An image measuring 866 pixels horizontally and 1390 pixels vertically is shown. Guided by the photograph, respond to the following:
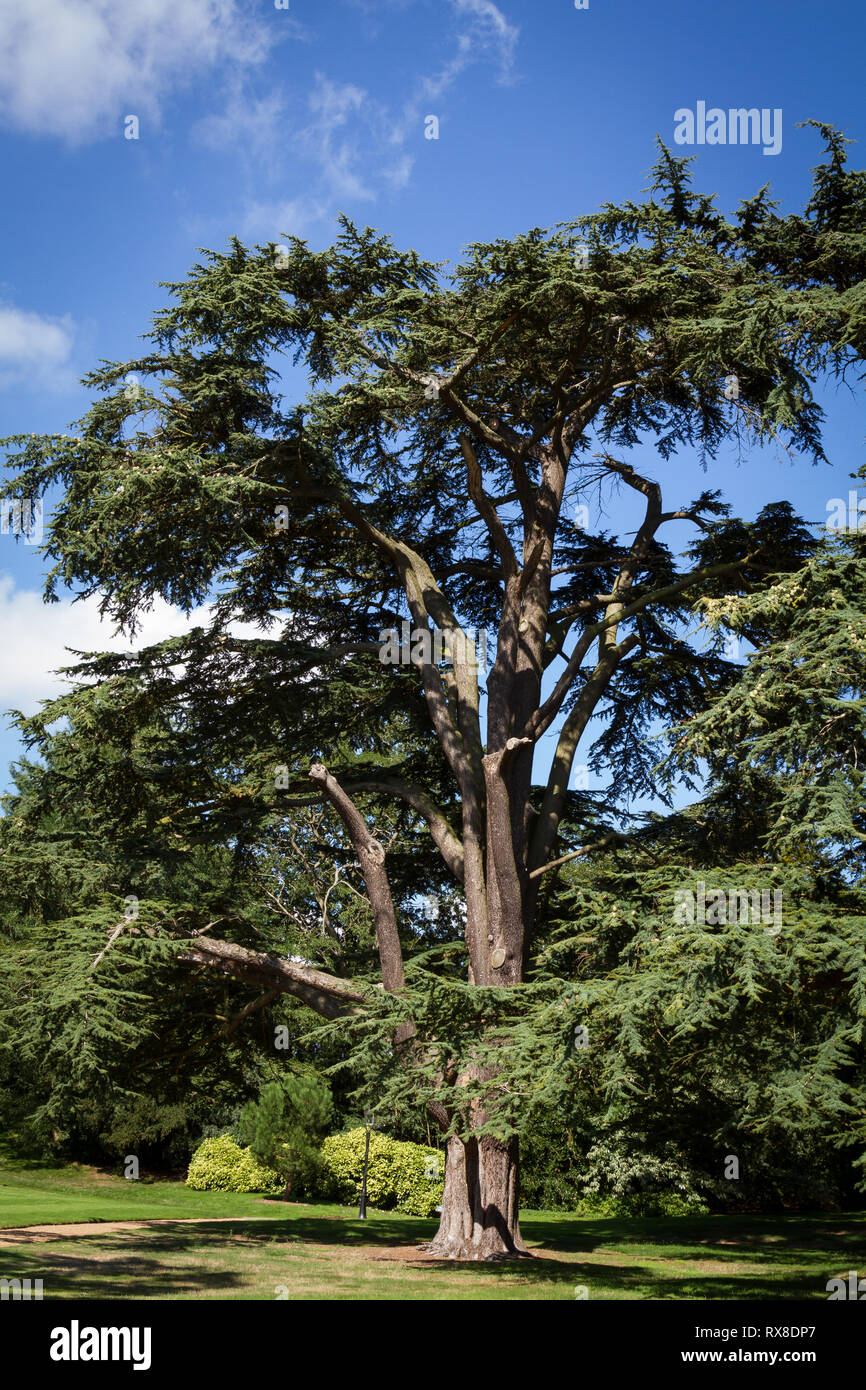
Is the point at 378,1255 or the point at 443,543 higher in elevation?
the point at 443,543

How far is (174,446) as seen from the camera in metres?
13.3

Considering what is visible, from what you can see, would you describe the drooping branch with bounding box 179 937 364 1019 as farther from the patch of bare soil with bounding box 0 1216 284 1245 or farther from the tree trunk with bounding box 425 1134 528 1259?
the patch of bare soil with bounding box 0 1216 284 1245

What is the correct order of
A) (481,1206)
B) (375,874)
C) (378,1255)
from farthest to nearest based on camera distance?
(375,874) → (378,1255) → (481,1206)

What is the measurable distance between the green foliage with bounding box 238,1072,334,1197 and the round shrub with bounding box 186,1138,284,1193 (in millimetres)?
1807

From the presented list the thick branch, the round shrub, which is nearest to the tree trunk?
the thick branch

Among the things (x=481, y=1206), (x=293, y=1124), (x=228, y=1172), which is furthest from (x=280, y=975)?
(x=228, y=1172)

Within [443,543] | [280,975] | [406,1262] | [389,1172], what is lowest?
[389,1172]

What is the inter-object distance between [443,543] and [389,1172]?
42.3 feet

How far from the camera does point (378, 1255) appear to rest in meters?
12.7

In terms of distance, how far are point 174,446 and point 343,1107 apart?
1823 centimetres

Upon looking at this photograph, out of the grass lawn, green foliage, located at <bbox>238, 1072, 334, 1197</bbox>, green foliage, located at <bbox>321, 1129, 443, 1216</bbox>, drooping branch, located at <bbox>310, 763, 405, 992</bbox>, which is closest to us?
the grass lawn

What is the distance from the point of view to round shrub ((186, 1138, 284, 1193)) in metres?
24.5

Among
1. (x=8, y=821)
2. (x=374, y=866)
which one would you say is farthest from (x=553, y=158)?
(x=8, y=821)

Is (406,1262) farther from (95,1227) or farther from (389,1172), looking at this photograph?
Result: (389,1172)
